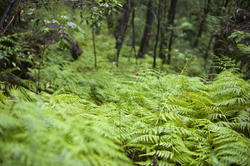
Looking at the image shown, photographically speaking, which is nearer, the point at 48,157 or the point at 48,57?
the point at 48,157

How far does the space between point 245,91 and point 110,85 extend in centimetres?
233

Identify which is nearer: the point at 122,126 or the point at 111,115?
the point at 122,126

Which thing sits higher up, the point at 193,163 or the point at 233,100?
the point at 233,100

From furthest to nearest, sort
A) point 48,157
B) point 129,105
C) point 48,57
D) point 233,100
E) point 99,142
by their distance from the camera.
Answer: point 48,57 → point 129,105 → point 233,100 → point 99,142 → point 48,157

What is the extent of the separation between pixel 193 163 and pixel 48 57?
4.34m

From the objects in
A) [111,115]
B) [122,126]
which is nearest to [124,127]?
[122,126]

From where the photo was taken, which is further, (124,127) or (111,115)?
(111,115)

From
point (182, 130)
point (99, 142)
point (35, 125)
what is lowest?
point (182, 130)

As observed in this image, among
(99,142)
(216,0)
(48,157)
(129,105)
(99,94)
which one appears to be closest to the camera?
(48,157)

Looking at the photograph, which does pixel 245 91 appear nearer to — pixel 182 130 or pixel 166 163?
pixel 182 130

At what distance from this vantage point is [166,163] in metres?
1.55

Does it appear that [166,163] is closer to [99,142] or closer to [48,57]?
[99,142]

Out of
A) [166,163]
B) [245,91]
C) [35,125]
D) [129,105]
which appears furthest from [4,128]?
[245,91]

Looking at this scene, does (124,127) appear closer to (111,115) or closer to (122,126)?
(122,126)
